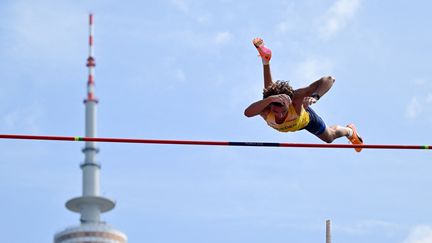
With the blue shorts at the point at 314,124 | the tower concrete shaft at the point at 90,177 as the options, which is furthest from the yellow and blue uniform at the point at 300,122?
the tower concrete shaft at the point at 90,177

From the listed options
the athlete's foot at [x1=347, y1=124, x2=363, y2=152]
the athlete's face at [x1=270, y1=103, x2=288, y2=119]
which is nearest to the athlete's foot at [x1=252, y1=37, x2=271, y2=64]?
the athlete's face at [x1=270, y1=103, x2=288, y2=119]

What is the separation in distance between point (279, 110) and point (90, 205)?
5341 inches

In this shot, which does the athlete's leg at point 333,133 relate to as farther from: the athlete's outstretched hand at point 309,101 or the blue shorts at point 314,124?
the athlete's outstretched hand at point 309,101

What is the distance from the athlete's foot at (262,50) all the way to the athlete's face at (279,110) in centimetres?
83

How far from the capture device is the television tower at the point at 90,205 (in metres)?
144

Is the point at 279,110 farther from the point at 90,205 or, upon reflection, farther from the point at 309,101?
the point at 90,205

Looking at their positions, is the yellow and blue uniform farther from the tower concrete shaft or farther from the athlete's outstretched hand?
the tower concrete shaft

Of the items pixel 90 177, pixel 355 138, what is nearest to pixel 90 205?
pixel 90 177

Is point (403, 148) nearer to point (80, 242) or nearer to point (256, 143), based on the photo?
point (256, 143)

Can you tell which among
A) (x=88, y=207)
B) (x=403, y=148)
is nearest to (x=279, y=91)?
(x=403, y=148)

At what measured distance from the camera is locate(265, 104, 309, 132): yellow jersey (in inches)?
686

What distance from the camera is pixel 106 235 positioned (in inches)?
6058

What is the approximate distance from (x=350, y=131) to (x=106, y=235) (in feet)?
449

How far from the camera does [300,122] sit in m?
17.7
